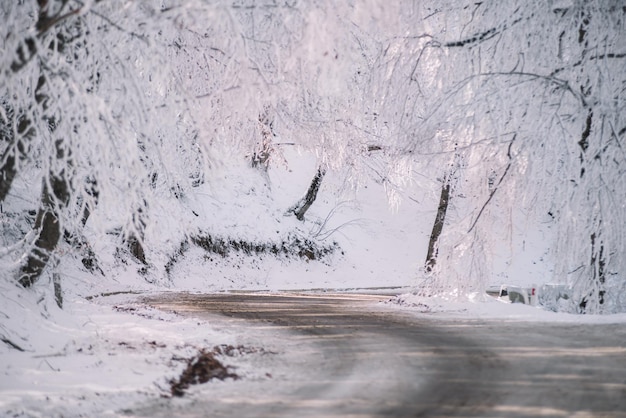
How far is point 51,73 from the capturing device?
6504 mm

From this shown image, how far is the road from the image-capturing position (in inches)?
240

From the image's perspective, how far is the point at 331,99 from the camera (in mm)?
17750

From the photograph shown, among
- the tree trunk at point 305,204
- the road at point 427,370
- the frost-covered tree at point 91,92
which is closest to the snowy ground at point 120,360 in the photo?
the road at point 427,370

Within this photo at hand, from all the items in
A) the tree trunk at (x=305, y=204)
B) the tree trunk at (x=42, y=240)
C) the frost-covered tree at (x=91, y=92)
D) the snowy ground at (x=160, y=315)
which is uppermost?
the frost-covered tree at (x=91, y=92)

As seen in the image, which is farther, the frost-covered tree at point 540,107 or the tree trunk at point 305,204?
the tree trunk at point 305,204

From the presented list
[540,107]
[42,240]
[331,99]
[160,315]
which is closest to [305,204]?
[331,99]

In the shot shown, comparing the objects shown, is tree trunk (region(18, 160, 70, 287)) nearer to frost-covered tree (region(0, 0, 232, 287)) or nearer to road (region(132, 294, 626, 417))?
frost-covered tree (region(0, 0, 232, 287))

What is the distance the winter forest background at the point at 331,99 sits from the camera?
7.32 meters

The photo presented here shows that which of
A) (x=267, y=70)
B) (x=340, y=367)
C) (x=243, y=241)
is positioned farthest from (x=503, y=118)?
(x=243, y=241)

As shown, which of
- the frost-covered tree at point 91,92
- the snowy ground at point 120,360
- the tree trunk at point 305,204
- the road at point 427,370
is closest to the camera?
the road at point 427,370

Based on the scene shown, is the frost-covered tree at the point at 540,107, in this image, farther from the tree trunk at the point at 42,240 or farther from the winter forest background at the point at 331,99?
the tree trunk at the point at 42,240

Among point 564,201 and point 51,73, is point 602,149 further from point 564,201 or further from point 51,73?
point 51,73

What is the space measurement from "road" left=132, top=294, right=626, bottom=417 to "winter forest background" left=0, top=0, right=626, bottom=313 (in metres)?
2.38

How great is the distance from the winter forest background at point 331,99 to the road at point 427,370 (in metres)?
2.38
